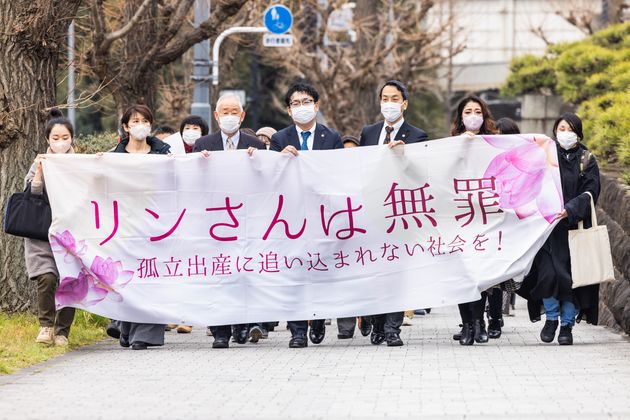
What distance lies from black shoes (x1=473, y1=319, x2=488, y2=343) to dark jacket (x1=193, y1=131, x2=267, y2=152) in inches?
92.0

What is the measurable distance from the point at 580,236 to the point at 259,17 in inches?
661

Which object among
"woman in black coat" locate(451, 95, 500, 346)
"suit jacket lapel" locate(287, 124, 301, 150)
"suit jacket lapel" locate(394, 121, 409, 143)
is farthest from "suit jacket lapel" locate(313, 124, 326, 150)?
"woman in black coat" locate(451, 95, 500, 346)

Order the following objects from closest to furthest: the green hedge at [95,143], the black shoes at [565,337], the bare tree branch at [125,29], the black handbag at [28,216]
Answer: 1. the black handbag at [28,216]
2. the black shoes at [565,337]
3. the green hedge at [95,143]
4. the bare tree branch at [125,29]

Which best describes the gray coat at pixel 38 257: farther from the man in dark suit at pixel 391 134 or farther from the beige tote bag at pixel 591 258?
the beige tote bag at pixel 591 258

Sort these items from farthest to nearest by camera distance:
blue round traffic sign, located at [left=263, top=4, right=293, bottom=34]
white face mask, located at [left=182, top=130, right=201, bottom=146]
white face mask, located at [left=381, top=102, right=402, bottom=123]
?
blue round traffic sign, located at [left=263, top=4, right=293, bottom=34]
white face mask, located at [left=182, top=130, right=201, bottom=146]
white face mask, located at [left=381, top=102, right=402, bottom=123]

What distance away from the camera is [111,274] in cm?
1128

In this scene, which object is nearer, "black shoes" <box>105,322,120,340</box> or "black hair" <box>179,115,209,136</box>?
"black shoes" <box>105,322,120,340</box>

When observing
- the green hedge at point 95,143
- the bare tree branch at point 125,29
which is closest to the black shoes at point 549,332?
the green hedge at point 95,143

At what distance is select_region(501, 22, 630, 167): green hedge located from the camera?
1728cm

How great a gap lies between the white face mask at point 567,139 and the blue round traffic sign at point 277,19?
36.9ft

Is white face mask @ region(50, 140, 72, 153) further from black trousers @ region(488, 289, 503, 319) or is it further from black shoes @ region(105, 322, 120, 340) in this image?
black trousers @ region(488, 289, 503, 319)

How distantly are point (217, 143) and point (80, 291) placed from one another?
1.71m

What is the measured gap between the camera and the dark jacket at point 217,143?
11.7 metres

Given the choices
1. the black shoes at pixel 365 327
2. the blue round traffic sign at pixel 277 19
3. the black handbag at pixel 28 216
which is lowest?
the black shoes at pixel 365 327
